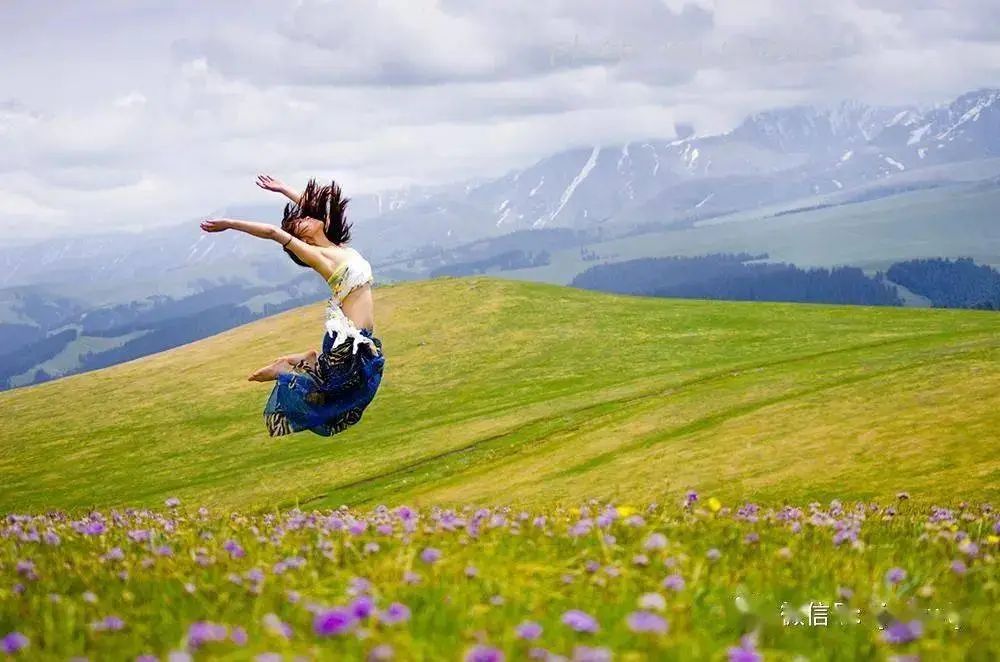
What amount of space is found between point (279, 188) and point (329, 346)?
7.69ft

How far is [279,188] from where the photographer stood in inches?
535

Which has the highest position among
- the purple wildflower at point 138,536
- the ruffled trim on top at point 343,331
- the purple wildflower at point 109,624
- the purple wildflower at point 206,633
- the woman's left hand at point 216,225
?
the woman's left hand at point 216,225

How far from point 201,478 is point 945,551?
55.6m

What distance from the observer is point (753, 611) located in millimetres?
5191

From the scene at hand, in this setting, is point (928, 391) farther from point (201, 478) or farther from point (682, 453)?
point (201, 478)

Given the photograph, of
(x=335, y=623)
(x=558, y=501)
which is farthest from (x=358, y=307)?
(x=335, y=623)

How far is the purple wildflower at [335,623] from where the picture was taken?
3715 mm

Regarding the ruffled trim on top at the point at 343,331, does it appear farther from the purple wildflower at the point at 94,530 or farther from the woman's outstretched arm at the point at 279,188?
the purple wildflower at the point at 94,530

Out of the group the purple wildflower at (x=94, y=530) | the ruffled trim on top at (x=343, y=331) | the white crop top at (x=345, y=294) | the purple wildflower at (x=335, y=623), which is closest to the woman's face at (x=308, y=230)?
the white crop top at (x=345, y=294)

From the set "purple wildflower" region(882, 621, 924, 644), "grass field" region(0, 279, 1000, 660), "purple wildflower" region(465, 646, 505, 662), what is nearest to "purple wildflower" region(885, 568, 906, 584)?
"grass field" region(0, 279, 1000, 660)

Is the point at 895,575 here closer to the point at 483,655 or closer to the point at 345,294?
the point at 483,655

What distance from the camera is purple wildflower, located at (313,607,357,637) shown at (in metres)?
3.71

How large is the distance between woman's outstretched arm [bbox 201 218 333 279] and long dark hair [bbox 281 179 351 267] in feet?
1.00

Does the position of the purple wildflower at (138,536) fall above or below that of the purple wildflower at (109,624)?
below
